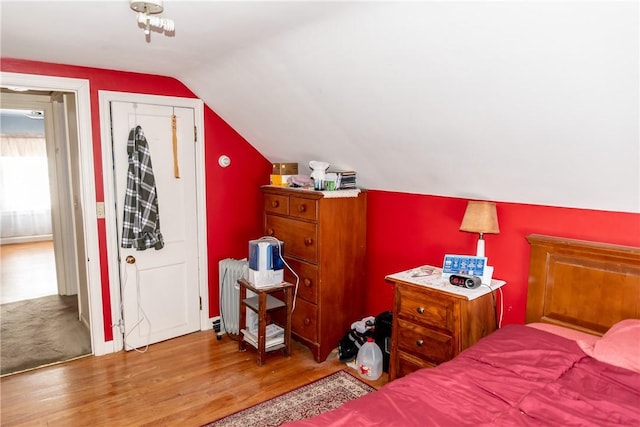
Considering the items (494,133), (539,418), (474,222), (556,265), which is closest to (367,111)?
(494,133)

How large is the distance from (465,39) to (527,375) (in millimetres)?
1438

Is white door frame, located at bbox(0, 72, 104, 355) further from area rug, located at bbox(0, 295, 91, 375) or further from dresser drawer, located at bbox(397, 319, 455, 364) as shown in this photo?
dresser drawer, located at bbox(397, 319, 455, 364)

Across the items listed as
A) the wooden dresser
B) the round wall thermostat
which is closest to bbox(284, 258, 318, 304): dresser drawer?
the wooden dresser

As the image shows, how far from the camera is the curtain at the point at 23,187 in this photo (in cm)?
751

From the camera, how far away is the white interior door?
11.1 feet

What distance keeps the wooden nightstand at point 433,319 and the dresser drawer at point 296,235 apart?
0.77 meters

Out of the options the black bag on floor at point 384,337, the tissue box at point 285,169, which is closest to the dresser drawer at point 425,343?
the black bag on floor at point 384,337

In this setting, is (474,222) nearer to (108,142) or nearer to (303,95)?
(303,95)

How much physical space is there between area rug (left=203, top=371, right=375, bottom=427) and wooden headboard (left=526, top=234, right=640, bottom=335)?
127 cm

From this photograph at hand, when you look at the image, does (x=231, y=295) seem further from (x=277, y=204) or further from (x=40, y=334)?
(x=40, y=334)

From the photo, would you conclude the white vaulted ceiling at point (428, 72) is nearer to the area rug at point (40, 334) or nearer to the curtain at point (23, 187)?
the area rug at point (40, 334)

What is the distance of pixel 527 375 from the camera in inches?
69.1

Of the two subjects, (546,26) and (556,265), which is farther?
(556,265)

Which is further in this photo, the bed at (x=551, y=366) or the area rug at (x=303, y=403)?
the area rug at (x=303, y=403)
